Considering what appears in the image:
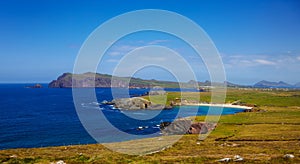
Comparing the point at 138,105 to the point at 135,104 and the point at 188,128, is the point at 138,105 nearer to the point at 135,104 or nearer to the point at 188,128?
the point at 135,104

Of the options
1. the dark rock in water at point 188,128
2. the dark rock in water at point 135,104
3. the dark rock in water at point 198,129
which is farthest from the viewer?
the dark rock in water at point 135,104

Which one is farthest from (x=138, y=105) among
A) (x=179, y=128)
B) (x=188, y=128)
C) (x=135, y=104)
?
(x=188, y=128)

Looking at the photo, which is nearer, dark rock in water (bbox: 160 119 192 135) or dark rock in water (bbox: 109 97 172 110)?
dark rock in water (bbox: 160 119 192 135)

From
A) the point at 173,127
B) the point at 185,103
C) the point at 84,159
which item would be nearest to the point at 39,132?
the point at 173,127

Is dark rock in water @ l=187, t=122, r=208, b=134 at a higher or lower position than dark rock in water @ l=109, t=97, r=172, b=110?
lower

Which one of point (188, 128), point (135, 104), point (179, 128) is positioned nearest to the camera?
point (188, 128)

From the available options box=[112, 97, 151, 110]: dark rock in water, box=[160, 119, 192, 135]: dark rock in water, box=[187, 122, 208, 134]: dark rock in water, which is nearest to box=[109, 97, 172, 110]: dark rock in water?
box=[112, 97, 151, 110]: dark rock in water

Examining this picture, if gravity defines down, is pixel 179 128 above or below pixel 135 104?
below

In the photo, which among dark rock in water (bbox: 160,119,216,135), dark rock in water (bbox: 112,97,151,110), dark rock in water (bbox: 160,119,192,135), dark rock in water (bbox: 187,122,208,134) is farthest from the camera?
dark rock in water (bbox: 112,97,151,110)

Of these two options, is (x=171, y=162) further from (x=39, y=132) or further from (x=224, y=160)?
(x=39, y=132)

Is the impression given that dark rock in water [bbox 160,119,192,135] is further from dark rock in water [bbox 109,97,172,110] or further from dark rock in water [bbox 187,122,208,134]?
dark rock in water [bbox 109,97,172,110]

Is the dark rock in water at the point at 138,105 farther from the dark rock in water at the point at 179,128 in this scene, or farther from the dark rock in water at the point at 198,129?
the dark rock in water at the point at 198,129

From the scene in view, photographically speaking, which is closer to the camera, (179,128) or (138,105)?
(179,128)

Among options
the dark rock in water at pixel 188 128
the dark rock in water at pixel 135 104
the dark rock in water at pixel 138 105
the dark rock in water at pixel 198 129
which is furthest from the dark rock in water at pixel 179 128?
the dark rock in water at pixel 135 104
